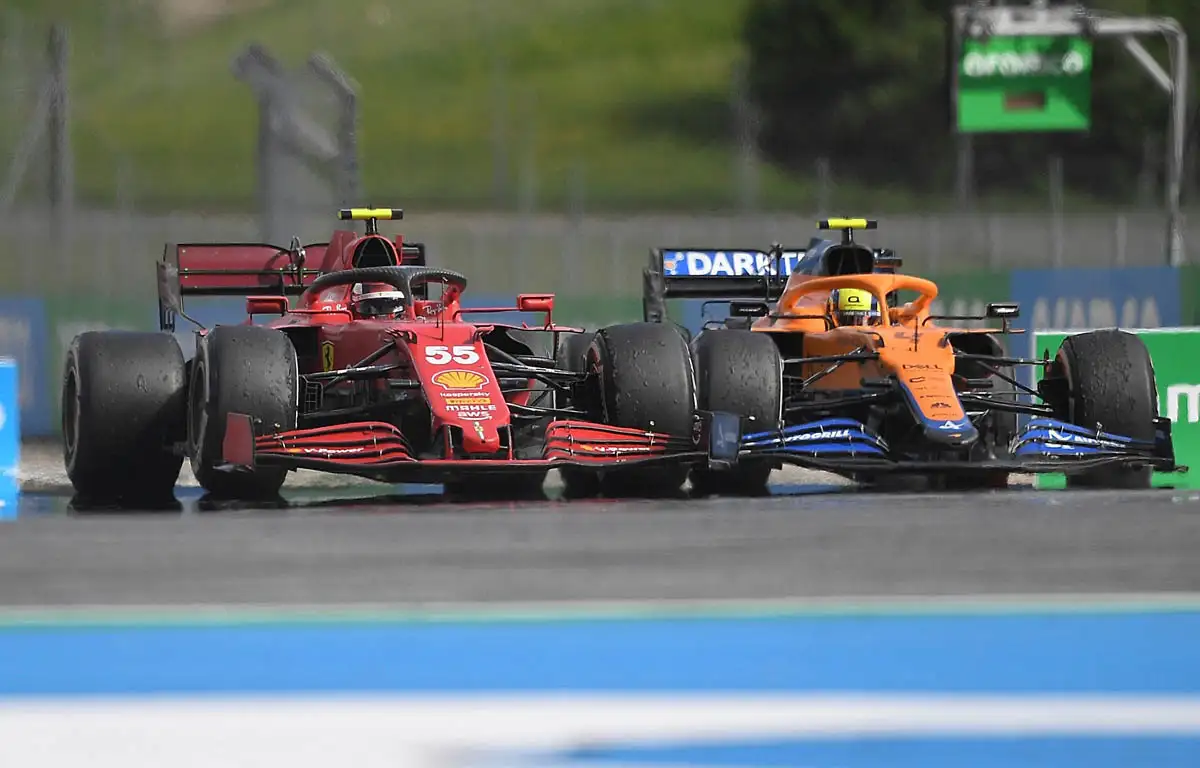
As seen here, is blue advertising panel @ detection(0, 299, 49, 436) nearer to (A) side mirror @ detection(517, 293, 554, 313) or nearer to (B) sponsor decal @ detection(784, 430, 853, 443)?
(A) side mirror @ detection(517, 293, 554, 313)

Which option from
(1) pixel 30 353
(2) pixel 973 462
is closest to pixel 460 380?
(2) pixel 973 462

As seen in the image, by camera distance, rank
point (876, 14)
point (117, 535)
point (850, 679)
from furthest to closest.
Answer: point (876, 14) → point (117, 535) → point (850, 679)

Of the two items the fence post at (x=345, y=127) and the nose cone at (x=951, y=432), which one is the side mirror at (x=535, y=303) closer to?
the nose cone at (x=951, y=432)

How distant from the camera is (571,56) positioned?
66.5 m

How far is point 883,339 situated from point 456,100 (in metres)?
47.0

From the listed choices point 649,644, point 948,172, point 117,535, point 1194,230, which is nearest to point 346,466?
point 117,535

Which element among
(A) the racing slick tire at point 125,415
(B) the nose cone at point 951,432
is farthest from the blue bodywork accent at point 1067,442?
(A) the racing slick tire at point 125,415

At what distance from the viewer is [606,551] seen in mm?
8586

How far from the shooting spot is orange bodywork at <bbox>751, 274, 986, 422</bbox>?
11836 millimetres

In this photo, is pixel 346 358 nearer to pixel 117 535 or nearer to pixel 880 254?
pixel 117 535

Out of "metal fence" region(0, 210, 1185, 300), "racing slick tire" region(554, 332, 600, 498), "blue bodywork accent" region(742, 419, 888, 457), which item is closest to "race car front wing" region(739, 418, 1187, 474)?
"blue bodywork accent" region(742, 419, 888, 457)

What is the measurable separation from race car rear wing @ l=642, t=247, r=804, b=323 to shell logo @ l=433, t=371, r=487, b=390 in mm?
4074

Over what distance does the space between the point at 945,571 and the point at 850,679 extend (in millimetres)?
2169

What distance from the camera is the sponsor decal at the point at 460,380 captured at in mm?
11188
